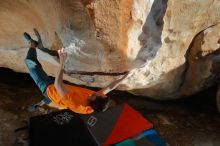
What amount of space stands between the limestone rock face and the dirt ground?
1.32 ft

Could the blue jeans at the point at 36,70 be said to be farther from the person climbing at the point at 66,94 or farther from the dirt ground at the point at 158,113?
A: the dirt ground at the point at 158,113

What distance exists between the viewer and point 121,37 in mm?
2607

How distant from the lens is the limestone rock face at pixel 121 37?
8.18 ft

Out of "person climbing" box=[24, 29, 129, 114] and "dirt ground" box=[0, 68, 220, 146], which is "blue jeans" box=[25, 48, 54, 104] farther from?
"dirt ground" box=[0, 68, 220, 146]

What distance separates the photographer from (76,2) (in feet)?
7.82

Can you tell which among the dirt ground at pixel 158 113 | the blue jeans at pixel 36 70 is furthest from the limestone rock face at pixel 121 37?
the dirt ground at pixel 158 113

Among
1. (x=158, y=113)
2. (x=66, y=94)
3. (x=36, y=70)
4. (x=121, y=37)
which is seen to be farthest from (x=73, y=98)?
(x=158, y=113)

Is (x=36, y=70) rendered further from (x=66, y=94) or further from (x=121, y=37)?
(x=121, y=37)

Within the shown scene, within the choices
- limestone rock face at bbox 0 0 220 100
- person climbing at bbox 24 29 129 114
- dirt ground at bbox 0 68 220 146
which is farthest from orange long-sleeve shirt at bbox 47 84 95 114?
dirt ground at bbox 0 68 220 146

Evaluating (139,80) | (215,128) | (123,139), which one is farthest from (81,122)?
(215,128)

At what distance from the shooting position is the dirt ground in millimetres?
3670

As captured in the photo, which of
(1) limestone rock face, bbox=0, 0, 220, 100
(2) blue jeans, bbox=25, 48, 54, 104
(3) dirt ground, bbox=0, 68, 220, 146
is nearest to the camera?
(1) limestone rock face, bbox=0, 0, 220, 100

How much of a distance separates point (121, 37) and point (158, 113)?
68.9 inches

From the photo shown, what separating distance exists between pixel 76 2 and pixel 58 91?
63 centimetres
